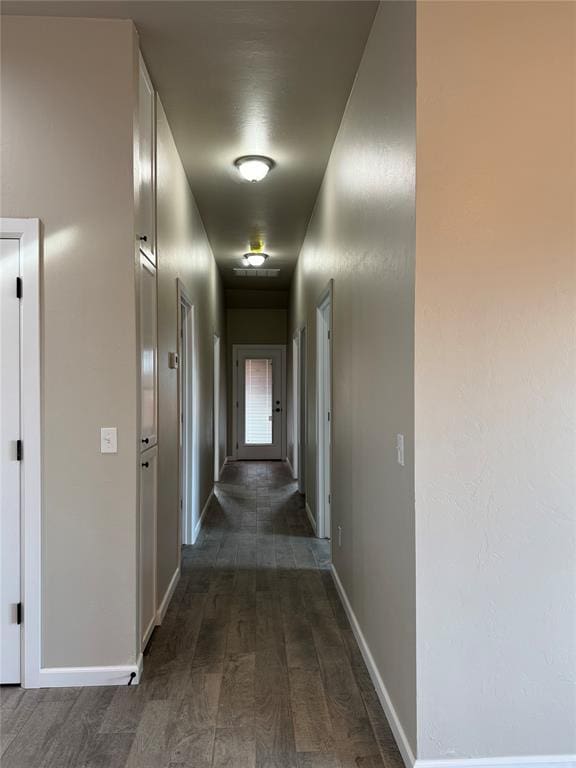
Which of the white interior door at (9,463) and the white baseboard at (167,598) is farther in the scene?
the white baseboard at (167,598)

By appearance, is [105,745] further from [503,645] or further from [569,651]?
[569,651]

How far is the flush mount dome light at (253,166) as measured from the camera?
3.69 m

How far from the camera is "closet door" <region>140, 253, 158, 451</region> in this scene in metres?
2.54

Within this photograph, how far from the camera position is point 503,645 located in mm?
1745

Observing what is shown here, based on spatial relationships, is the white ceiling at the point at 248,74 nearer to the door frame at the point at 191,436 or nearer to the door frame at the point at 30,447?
the door frame at the point at 30,447

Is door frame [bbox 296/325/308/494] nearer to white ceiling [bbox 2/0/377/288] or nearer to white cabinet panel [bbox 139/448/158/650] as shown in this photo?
→ white ceiling [bbox 2/0/377/288]

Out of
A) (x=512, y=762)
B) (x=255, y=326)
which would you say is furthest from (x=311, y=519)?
(x=255, y=326)

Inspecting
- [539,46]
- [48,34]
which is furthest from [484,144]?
[48,34]

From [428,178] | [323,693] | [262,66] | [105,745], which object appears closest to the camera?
[428,178]

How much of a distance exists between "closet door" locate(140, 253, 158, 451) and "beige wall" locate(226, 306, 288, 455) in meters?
6.70

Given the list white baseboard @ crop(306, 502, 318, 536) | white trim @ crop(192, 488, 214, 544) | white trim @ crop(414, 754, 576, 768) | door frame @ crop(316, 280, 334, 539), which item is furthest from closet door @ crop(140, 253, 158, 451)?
white baseboard @ crop(306, 502, 318, 536)

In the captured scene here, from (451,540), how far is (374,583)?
0.72 meters

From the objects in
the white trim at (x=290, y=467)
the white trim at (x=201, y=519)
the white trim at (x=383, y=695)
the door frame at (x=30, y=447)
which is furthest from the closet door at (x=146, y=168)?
the white trim at (x=290, y=467)

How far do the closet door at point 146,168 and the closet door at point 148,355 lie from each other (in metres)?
0.12
